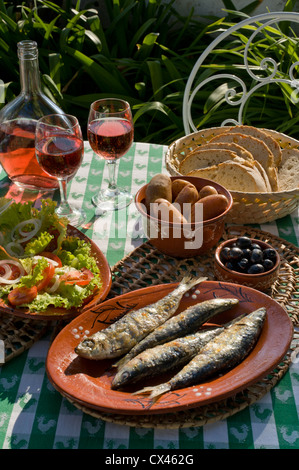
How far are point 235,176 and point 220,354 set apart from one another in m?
0.88

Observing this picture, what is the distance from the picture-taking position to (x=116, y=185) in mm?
2109

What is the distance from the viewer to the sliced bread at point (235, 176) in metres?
1.92

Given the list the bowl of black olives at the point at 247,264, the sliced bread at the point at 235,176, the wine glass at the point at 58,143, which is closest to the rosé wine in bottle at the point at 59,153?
the wine glass at the point at 58,143

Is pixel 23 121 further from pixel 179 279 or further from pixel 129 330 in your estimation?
pixel 129 330

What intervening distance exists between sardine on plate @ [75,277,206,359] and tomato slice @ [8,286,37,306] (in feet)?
0.76

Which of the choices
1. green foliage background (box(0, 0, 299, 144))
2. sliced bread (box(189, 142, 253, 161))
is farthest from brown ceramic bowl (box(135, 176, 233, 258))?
green foliage background (box(0, 0, 299, 144))

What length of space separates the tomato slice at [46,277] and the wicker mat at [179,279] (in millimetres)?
101

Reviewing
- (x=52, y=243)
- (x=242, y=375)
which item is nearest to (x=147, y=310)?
(x=242, y=375)

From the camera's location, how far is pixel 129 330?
4.42 ft

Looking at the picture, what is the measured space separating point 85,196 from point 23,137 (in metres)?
0.32

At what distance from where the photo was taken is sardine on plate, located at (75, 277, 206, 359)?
1285mm

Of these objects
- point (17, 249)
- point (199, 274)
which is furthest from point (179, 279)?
point (17, 249)

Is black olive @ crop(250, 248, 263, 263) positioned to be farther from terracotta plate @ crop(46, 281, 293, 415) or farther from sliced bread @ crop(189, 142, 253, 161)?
sliced bread @ crop(189, 142, 253, 161)
